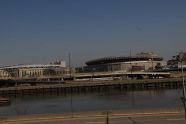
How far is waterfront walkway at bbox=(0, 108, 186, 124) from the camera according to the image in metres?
24.3

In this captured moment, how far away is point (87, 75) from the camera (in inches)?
7490

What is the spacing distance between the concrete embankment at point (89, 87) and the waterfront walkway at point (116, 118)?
100.0 metres

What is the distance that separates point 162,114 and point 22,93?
342 feet

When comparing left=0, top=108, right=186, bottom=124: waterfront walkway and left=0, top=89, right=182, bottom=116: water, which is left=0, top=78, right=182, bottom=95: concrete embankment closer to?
left=0, top=89, right=182, bottom=116: water

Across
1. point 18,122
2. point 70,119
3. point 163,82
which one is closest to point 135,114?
point 70,119

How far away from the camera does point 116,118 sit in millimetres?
25750

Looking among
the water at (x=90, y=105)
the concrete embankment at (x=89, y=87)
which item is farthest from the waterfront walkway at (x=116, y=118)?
the concrete embankment at (x=89, y=87)

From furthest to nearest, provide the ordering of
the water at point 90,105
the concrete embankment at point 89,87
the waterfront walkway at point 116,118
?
1. the concrete embankment at point 89,87
2. the water at point 90,105
3. the waterfront walkway at point 116,118

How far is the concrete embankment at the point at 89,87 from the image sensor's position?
128 metres

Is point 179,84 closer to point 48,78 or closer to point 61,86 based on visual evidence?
point 61,86

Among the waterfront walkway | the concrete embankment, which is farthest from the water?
the concrete embankment

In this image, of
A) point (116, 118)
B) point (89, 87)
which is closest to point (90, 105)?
point (116, 118)

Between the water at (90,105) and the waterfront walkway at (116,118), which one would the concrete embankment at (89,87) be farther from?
the waterfront walkway at (116,118)

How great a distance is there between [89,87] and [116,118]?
10890 cm
